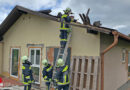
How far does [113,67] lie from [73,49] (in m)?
1.86

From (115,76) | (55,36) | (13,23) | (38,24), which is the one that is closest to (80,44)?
(55,36)

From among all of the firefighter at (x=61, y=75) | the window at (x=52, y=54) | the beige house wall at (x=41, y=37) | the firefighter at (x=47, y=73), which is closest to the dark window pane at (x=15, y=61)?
the beige house wall at (x=41, y=37)

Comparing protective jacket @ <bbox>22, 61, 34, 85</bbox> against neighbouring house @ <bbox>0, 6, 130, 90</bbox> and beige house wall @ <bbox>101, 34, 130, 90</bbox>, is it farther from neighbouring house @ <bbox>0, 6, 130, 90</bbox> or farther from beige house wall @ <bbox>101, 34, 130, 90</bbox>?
beige house wall @ <bbox>101, 34, 130, 90</bbox>

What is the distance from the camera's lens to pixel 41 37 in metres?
7.37

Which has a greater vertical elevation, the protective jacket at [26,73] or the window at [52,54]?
the window at [52,54]

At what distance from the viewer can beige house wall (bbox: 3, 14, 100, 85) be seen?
5324 millimetres

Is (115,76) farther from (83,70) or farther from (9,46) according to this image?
(9,46)

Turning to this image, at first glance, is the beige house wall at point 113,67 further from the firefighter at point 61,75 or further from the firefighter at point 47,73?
the firefighter at point 47,73

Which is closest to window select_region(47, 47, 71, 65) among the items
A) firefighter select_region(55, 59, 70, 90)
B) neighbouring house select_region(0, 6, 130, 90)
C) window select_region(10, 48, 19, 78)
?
neighbouring house select_region(0, 6, 130, 90)

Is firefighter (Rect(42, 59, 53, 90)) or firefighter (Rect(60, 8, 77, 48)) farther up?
firefighter (Rect(60, 8, 77, 48))

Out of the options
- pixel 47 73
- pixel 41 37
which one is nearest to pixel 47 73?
pixel 47 73

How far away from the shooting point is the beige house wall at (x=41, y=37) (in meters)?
5.32

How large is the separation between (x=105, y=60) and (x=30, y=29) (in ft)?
15.9

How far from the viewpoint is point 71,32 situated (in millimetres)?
5844
